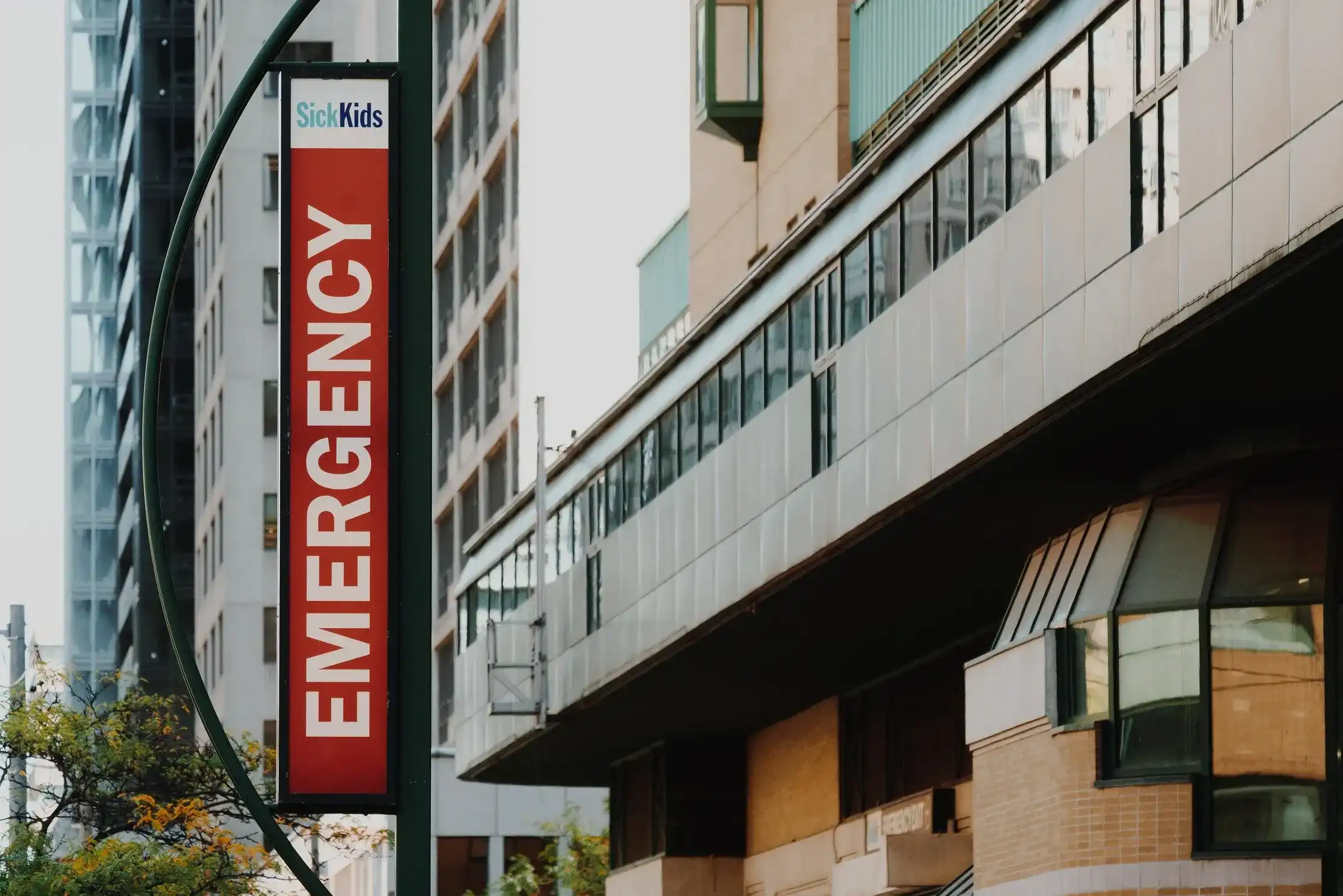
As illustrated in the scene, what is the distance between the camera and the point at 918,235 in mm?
26594

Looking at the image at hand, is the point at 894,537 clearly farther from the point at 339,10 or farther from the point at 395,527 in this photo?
the point at 339,10

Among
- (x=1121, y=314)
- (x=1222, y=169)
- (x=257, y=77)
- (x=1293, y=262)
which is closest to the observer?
(x=257, y=77)

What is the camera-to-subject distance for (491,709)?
41750 mm

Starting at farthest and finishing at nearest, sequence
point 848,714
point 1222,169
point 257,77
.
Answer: point 848,714
point 1222,169
point 257,77

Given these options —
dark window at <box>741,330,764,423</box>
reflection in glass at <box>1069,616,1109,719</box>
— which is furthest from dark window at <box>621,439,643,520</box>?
reflection in glass at <box>1069,616,1109,719</box>

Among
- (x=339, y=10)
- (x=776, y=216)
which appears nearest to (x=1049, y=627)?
(x=776, y=216)

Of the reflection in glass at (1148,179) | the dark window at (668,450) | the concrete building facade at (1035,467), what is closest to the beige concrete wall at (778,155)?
the concrete building facade at (1035,467)

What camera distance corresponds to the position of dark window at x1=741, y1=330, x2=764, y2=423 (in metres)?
32.4

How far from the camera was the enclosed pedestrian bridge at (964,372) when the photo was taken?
19.5 meters

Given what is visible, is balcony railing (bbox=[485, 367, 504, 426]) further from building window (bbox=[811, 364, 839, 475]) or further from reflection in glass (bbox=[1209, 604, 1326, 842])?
reflection in glass (bbox=[1209, 604, 1326, 842])

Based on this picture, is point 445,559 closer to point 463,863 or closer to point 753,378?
point 463,863

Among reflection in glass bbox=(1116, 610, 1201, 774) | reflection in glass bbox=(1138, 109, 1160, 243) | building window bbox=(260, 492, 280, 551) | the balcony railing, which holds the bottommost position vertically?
reflection in glass bbox=(1116, 610, 1201, 774)

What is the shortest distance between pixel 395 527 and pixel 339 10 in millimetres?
87552

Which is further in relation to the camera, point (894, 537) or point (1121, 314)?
point (894, 537)
